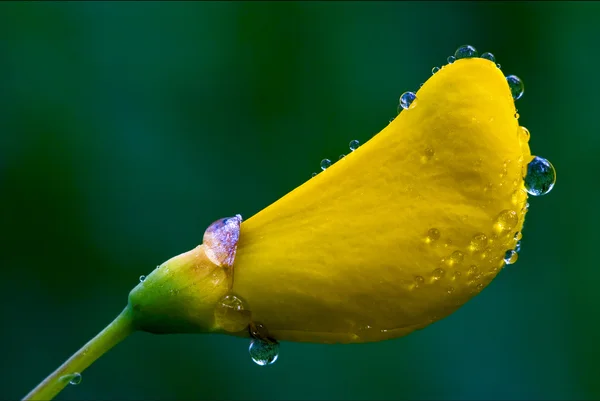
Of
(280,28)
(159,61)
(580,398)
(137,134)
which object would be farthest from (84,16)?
(580,398)

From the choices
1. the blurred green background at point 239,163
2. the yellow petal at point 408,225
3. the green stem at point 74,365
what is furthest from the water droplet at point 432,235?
the blurred green background at point 239,163

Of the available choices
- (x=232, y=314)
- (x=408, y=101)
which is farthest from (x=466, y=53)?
(x=232, y=314)

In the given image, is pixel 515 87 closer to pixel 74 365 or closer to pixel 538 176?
pixel 538 176

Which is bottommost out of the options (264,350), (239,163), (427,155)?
(239,163)

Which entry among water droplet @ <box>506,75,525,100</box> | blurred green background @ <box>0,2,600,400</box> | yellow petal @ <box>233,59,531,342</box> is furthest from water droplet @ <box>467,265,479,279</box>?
blurred green background @ <box>0,2,600,400</box>

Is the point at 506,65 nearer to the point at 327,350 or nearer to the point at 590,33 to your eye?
the point at 590,33

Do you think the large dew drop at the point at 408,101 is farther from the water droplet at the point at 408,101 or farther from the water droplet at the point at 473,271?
the water droplet at the point at 473,271
